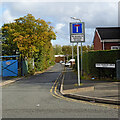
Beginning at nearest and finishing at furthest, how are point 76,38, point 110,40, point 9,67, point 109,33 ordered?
point 76,38 < point 9,67 < point 110,40 < point 109,33

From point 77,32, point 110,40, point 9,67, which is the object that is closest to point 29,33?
point 9,67

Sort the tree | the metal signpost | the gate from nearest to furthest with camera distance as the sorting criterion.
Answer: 1. the metal signpost
2. the gate
3. the tree

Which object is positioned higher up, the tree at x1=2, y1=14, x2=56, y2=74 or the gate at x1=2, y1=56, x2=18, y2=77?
the tree at x1=2, y1=14, x2=56, y2=74

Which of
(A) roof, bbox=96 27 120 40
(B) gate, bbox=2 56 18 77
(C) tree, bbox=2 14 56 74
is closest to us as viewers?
(B) gate, bbox=2 56 18 77

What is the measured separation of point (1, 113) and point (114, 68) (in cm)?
1097

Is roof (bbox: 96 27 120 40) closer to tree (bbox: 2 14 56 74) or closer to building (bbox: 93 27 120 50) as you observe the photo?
building (bbox: 93 27 120 50)

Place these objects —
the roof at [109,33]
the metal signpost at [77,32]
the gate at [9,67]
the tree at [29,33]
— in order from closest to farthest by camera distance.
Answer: the metal signpost at [77,32] < the gate at [9,67] < the tree at [29,33] < the roof at [109,33]

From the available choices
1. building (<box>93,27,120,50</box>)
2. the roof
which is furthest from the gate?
the roof

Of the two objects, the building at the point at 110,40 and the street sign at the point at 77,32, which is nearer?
the street sign at the point at 77,32

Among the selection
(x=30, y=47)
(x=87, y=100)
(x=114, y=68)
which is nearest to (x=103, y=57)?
(x=114, y=68)

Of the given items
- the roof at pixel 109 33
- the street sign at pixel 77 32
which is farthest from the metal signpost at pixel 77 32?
the roof at pixel 109 33

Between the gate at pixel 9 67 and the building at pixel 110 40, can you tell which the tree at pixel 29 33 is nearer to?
the gate at pixel 9 67

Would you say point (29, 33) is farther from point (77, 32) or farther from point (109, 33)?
point (77, 32)

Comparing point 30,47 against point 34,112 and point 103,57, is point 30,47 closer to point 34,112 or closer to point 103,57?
point 103,57
